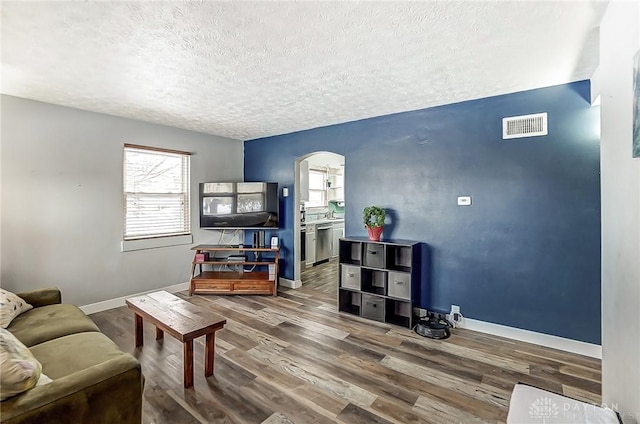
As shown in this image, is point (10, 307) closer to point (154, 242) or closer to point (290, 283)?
point (154, 242)

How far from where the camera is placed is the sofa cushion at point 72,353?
1.69 metres

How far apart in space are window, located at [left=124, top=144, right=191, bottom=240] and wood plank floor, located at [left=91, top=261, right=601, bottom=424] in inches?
51.4

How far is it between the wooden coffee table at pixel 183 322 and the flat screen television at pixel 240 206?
1.93 meters

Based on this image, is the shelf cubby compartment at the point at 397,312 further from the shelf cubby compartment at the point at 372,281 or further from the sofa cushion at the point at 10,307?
the sofa cushion at the point at 10,307

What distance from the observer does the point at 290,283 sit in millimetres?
4871

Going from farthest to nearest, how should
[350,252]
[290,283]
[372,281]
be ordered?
1. [290,283]
2. [350,252]
3. [372,281]

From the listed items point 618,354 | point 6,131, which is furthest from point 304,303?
point 6,131

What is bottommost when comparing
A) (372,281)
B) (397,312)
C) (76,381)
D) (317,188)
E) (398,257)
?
(397,312)

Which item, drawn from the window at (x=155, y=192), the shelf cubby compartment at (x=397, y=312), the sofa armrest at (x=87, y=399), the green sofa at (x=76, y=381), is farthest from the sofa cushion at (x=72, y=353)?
the shelf cubby compartment at (x=397, y=312)

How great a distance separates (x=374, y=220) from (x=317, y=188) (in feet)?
12.2

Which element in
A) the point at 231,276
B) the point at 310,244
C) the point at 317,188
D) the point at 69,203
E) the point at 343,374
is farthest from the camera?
the point at 317,188

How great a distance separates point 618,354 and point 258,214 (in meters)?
4.13

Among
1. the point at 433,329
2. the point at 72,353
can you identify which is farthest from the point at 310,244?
the point at 72,353

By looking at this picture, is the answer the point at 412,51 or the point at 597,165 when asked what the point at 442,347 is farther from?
the point at 412,51
